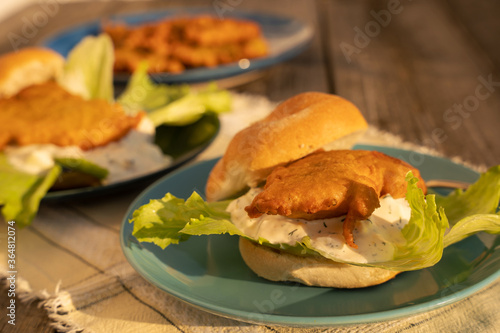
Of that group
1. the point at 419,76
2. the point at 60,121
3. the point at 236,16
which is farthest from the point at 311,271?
the point at 236,16

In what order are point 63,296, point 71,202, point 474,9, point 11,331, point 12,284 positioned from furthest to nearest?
point 474,9, point 71,202, point 12,284, point 63,296, point 11,331

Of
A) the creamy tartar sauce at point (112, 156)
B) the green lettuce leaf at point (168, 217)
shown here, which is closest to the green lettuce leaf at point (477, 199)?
the green lettuce leaf at point (168, 217)

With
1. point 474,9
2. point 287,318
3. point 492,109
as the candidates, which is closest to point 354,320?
point 287,318

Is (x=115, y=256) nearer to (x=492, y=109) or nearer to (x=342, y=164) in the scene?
(x=342, y=164)

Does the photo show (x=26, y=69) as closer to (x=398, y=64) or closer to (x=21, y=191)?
(x=21, y=191)

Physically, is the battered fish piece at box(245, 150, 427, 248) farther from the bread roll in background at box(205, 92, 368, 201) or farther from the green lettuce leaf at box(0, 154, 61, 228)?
the green lettuce leaf at box(0, 154, 61, 228)

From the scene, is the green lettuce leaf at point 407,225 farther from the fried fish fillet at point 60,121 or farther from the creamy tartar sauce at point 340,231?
the fried fish fillet at point 60,121

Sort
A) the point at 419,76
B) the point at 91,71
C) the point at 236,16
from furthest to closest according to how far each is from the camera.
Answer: the point at 236,16 → the point at 419,76 → the point at 91,71
